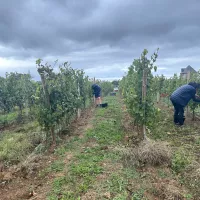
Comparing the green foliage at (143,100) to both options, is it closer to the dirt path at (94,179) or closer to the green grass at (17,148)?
the dirt path at (94,179)

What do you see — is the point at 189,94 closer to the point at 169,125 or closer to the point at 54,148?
the point at 169,125

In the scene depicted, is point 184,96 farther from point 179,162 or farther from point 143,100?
point 179,162

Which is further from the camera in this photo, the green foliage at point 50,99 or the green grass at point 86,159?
the green foliage at point 50,99

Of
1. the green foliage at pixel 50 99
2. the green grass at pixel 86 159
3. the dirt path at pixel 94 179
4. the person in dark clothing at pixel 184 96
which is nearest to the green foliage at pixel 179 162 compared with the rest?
the dirt path at pixel 94 179

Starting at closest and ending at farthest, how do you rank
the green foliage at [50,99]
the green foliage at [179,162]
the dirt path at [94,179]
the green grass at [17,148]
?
the dirt path at [94,179]
the green foliage at [179,162]
the green grass at [17,148]
the green foliage at [50,99]

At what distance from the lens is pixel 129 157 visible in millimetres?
4059

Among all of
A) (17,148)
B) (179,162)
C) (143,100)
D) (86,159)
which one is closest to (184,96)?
(143,100)

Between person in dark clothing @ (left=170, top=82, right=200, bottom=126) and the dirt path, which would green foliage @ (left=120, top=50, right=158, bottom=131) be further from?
person in dark clothing @ (left=170, top=82, right=200, bottom=126)

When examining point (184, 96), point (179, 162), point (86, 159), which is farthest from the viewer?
point (184, 96)

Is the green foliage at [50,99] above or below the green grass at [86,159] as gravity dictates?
above

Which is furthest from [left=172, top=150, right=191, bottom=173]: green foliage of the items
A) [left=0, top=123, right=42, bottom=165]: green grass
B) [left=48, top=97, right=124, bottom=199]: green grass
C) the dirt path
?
[left=0, top=123, right=42, bottom=165]: green grass

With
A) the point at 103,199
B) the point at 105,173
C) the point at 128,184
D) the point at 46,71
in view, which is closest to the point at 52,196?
the point at 103,199

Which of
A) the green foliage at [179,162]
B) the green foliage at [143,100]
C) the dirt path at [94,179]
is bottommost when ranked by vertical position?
the dirt path at [94,179]

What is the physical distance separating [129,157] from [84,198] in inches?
64.3
